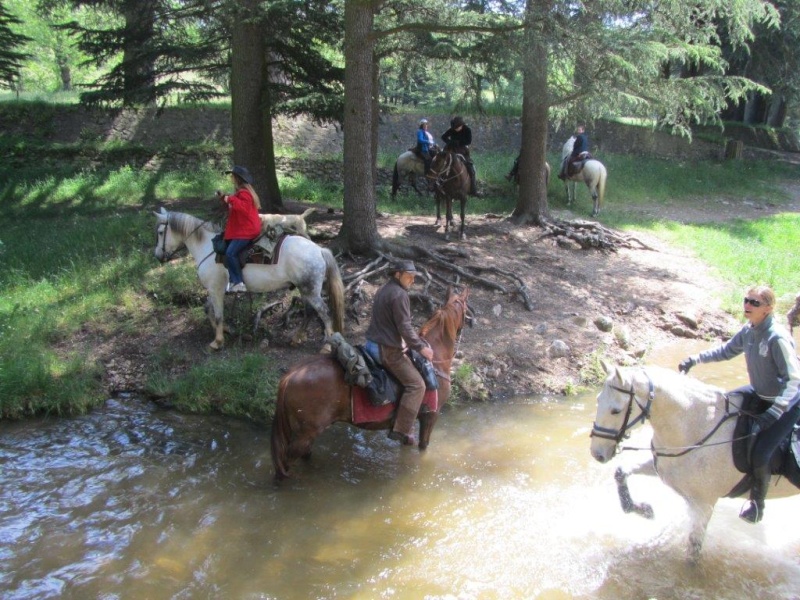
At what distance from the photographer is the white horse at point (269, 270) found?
8.86 metres

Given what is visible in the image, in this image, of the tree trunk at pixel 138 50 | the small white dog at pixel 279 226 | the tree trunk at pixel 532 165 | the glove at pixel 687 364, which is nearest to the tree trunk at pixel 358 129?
the small white dog at pixel 279 226

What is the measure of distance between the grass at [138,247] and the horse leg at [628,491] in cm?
344

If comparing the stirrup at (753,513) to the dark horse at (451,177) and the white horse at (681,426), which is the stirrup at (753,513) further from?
the dark horse at (451,177)

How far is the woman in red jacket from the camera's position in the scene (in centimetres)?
855

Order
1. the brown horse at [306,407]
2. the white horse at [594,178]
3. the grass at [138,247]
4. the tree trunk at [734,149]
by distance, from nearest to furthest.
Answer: the brown horse at [306,407]
the grass at [138,247]
the white horse at [594,178]
the tree trunk at [734,149]

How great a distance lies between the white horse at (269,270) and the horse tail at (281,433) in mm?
2818

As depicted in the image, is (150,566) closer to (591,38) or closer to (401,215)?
(591,38)

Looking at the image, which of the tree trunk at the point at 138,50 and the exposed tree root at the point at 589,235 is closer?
the tree trunk at the point at 138,50

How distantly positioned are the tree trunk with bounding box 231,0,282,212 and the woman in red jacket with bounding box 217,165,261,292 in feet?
16.0

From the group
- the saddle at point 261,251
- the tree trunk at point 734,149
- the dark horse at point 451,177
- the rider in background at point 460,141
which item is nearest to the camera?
the saddle at point 261,251

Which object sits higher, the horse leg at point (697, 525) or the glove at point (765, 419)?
the glove at point (765, 419)

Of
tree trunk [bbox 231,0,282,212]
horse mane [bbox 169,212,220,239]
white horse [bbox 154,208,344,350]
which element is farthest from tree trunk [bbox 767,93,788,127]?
horse mane [bbox 169,212,220,239]

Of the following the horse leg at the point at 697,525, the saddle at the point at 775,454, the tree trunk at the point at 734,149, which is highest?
the tree trunk at the point at 734,149

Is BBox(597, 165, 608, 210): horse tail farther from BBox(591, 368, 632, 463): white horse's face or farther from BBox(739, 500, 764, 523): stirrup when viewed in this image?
BBox(591, 368, 632, 463): white horse's face
